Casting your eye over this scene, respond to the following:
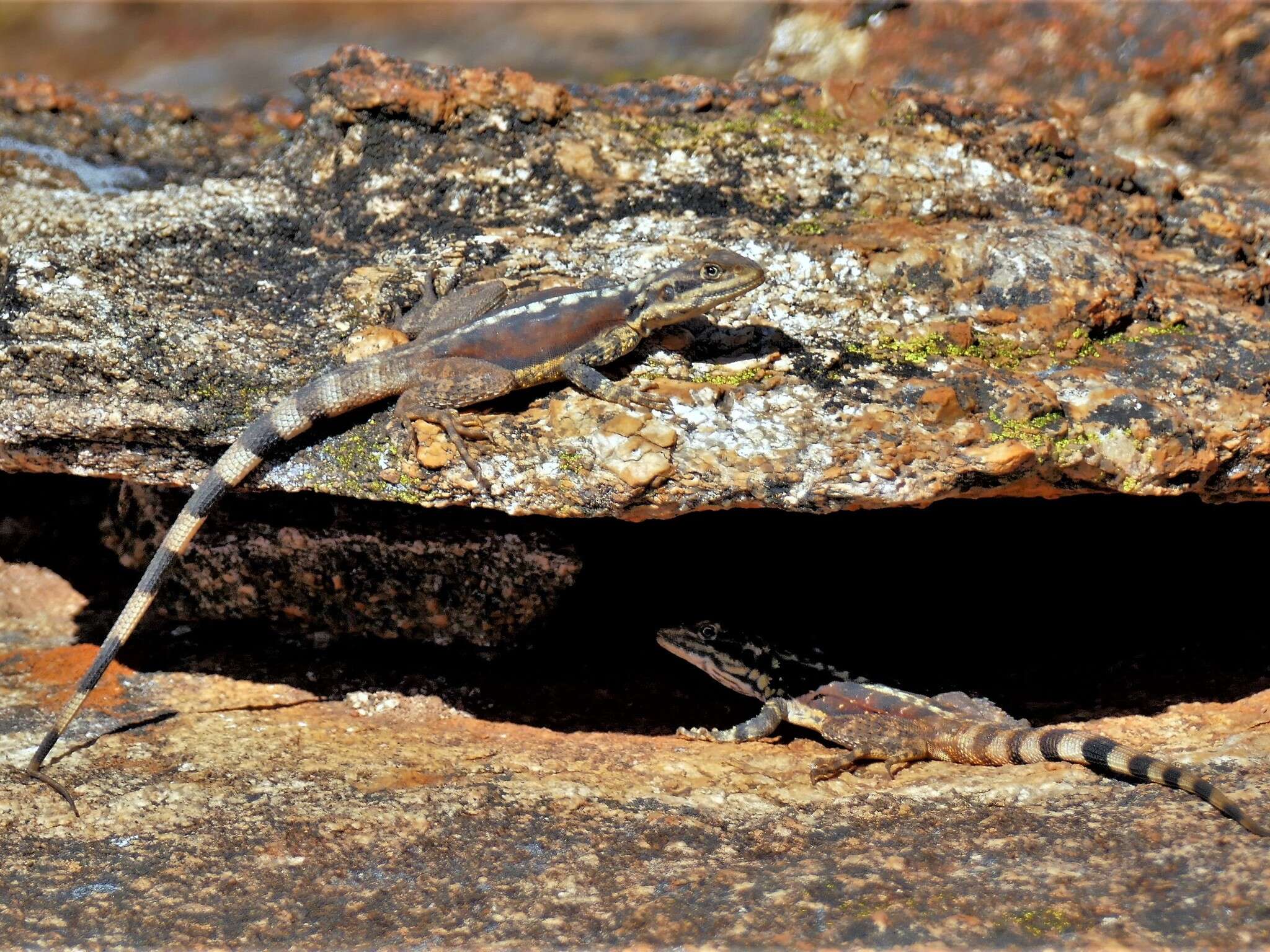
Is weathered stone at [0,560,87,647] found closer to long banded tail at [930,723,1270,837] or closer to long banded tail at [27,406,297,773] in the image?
long banded tail at [27,406,297,773]

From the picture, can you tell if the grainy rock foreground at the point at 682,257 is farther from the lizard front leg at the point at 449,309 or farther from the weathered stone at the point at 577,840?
the weathered stone at the point at 577,840

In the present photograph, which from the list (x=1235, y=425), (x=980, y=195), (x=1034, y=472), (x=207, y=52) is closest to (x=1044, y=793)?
(x=1034, y=472)

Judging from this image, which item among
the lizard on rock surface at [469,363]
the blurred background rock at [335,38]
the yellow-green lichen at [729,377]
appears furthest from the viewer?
the blurred background rock at [335,38]

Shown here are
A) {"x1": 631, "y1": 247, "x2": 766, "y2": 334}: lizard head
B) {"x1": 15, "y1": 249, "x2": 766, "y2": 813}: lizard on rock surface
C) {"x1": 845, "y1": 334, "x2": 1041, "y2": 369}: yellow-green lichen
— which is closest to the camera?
{"x1": 15, "y1": 249, "x2": 766, "y2": 813}: lizard on rock surface

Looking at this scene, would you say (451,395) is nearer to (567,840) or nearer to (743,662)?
(567,840)

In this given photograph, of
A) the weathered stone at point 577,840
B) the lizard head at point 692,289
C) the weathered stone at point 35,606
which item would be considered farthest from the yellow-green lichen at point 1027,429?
the weathered stone at point 35,606

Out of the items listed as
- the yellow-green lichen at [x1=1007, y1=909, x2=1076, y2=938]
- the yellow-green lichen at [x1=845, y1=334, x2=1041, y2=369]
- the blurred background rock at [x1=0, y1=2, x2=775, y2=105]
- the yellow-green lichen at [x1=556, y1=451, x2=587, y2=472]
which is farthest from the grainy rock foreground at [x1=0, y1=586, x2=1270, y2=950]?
the blurred background rock at [x1=0, y1=2, x2=775, y2=105]

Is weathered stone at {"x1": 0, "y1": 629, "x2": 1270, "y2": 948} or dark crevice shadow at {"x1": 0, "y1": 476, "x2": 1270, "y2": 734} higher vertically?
dark crevice shadow at {"x1": 0, "y1": 476, "x2": 1270, "y2": 734}

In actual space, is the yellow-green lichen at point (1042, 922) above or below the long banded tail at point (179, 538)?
below
